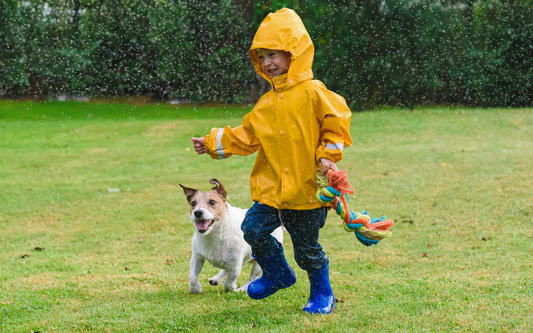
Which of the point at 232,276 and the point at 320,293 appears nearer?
the point at 320,293

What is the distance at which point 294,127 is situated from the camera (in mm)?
4520

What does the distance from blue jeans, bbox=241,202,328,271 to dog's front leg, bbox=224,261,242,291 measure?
714 mm

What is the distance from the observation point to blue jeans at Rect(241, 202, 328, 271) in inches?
182

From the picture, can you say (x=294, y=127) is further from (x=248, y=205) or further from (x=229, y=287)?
(x=248, y=205)

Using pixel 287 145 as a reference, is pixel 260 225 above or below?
below

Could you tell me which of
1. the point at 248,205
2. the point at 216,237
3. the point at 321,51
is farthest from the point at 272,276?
the point at 321,51

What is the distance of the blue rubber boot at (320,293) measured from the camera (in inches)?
191

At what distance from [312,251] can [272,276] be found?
381 mm

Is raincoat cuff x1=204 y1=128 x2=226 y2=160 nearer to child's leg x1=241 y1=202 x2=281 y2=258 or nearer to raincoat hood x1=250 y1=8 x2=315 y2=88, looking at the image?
child's leg x1=241 y1=202 x2=281 y2=258

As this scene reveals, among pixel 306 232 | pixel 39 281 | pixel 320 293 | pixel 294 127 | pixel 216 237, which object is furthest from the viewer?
pixel 39 281

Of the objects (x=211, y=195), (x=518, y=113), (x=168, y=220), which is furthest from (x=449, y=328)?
(x=518, y=113)

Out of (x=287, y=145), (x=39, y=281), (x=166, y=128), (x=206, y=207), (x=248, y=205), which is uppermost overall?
(x=287, y=145)

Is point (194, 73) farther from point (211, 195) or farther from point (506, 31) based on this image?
point (211, 195)

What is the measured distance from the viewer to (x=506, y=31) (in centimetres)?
2256
